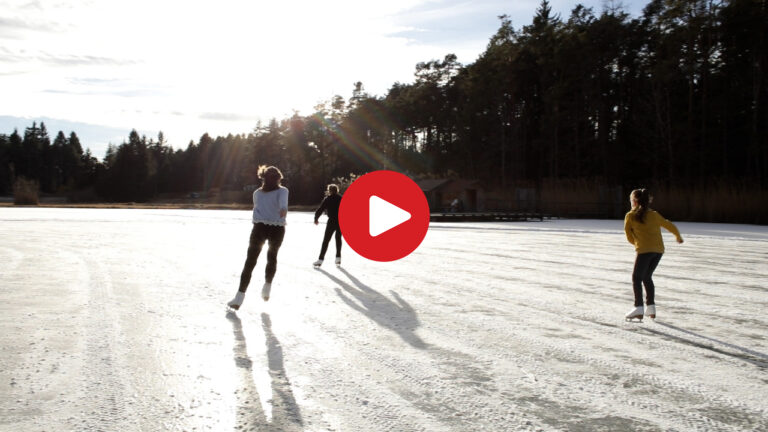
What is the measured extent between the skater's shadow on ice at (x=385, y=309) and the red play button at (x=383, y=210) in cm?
89

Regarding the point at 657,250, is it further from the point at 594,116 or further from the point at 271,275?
the point at 594,116

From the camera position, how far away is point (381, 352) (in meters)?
5.66

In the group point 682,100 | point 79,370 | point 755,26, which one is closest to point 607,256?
point 79,370

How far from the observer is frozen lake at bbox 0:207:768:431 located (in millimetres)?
4008

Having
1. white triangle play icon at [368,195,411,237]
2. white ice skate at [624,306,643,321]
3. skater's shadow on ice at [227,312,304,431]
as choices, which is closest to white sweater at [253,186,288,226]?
white triangle play icon at [368,195,411,237]

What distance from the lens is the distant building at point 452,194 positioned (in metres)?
51.2

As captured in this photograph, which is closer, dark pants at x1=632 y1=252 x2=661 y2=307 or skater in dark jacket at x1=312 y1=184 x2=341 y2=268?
dark pants at x1=632 y1=252 x2=661 y2=307

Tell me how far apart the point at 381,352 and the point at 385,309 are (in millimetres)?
2239

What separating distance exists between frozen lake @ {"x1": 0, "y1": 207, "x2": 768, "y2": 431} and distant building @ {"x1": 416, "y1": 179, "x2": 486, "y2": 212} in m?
39.8

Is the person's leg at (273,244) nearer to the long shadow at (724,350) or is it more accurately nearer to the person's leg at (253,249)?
the person's leg at (253,249)

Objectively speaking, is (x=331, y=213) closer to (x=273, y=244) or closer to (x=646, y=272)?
(x=273, y=244)

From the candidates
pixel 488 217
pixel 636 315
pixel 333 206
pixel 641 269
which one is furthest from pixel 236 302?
pixel 488 217

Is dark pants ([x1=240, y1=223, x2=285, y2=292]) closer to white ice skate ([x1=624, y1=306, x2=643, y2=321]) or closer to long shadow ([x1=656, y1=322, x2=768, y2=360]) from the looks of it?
white ice skate ([x1=624, y1=306, x2=643, y2=321])

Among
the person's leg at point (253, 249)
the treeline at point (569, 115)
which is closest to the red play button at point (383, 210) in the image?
the person's leg at point (253, 249)
